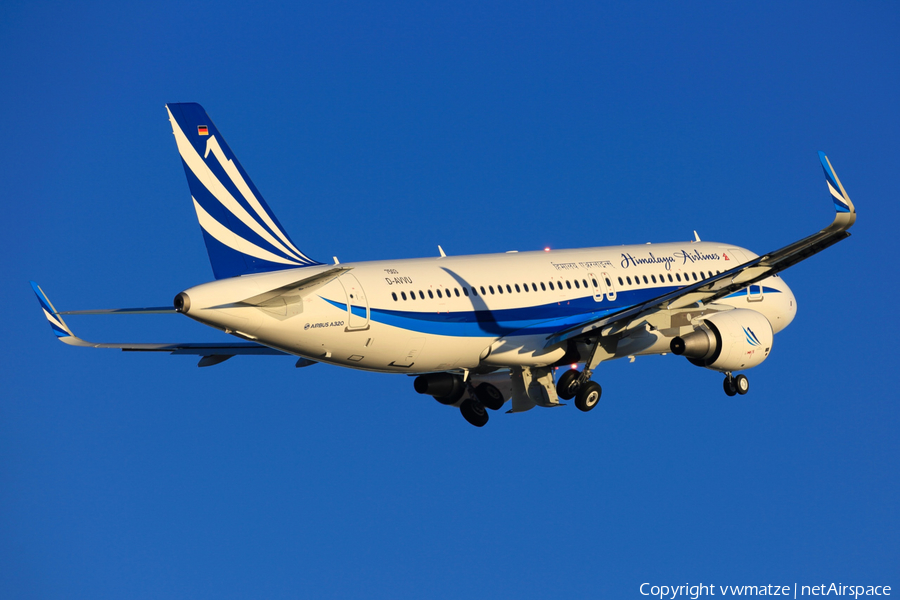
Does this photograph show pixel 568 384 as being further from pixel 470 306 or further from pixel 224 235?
pixel 224 235

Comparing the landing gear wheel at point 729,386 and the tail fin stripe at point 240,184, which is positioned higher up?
the landing gear wheel at point 729,386

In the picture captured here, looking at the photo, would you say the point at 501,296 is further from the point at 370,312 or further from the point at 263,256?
the point at 263,256

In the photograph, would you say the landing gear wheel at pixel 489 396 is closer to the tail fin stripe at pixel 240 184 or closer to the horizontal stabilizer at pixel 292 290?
the tail fin stripe at pixel 240 184

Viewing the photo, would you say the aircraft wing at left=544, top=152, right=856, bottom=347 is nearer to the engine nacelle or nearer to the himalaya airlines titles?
the engine nacelle

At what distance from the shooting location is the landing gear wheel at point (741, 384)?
41.5m

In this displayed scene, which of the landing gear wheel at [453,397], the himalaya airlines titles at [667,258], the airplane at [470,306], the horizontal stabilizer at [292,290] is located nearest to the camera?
the horizontal stabilizer at [292,290]

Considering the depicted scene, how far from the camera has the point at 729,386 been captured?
137ft

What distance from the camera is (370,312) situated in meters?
34.8

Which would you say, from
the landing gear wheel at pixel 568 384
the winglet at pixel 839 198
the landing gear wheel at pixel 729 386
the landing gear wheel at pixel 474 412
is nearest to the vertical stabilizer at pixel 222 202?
the landing gear wheel at pixel 568 384

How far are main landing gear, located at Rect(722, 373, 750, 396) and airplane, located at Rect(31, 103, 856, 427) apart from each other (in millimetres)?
54

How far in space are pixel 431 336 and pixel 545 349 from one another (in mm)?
4363

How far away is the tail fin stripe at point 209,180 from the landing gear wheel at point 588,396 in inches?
451

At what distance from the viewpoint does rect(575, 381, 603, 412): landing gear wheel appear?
128 feet

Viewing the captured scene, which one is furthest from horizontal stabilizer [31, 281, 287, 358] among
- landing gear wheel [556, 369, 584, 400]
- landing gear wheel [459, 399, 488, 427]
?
landing gear wheel [556, 369, 584, 400]
